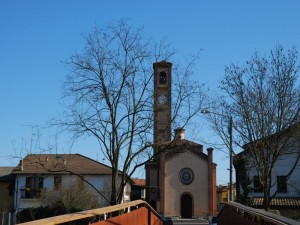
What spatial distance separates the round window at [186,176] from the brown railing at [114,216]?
5760 centimetres

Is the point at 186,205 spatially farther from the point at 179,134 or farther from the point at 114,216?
the point at 114,216

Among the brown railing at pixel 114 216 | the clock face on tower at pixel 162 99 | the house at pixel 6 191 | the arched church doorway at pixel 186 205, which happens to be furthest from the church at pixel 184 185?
the brown railing at pixel 114 216

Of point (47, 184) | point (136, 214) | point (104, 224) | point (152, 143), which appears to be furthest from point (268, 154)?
point (47, 184)

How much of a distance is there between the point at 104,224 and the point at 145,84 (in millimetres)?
12902

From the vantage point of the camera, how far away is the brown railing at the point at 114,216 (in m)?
6.91

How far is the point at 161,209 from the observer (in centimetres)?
7731

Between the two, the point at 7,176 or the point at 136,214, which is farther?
the point at 7,176

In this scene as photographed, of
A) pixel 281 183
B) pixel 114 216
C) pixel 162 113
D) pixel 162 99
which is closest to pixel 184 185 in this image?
pixel 281 183

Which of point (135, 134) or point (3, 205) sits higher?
point (135, 134)

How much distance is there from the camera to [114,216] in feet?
→ 41.0

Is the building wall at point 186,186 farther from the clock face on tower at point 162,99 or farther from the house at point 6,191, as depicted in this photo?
the clock face on tower at point 162,99

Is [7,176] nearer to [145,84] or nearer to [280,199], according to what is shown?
[280,199]

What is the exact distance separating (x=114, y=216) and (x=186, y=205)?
68005mm

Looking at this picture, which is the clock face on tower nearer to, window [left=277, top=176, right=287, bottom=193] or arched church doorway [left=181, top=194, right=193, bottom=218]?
window [left=277, top=176, right=287, bottom=193]
